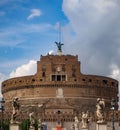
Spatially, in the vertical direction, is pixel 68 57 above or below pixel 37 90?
above

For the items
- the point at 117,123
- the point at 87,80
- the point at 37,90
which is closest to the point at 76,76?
the point at 87,80

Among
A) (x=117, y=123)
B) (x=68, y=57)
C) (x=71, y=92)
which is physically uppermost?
(x=68, y=57)

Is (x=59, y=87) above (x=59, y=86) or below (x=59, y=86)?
below

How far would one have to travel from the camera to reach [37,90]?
93.1 metres

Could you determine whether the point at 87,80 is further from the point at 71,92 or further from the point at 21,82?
the point at 21,82

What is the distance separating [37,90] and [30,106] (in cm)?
382

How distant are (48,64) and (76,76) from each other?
605cm

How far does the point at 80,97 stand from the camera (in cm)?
9244

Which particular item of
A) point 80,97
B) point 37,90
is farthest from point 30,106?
point 80,97

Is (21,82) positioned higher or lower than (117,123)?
higher

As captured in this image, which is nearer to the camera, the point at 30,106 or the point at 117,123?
the point at 117,123

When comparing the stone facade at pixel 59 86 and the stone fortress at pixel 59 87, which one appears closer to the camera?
the stone fortress at pixel 59 87

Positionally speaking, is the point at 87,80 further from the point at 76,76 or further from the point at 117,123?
the point at 117,123

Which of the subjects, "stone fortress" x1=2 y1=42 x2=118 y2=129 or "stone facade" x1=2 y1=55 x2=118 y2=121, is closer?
"stone fortress" x1=2 y1=42 x2=118 y2=129
